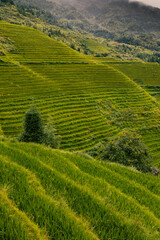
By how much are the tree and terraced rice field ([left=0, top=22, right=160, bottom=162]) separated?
28.9 feet

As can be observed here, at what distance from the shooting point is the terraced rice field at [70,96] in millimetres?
29219

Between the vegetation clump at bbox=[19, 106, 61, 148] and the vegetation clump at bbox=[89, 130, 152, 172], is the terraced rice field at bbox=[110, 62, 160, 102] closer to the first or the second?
the vegetation clump at bbox=[89, 130, 152, 172]

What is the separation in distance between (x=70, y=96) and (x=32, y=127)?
22.4 m

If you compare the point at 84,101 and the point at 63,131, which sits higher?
the point at 84,101

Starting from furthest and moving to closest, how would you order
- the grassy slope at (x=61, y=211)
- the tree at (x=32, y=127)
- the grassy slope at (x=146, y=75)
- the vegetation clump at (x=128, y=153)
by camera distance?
the grassy slope at (x=146, y=75), the vegetation clump at (x=128, y=153), the tree at (x=32, y=127), the grassy slope at (x=61, y=211)

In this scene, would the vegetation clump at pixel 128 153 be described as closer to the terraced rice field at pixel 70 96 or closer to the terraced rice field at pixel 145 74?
the terraced rice field at pixel 70 96

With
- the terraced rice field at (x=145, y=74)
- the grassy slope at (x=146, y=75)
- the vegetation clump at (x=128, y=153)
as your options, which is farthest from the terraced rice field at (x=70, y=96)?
the terraced rice field at (x=145, y=74)

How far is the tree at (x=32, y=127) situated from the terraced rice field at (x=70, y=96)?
28.9ft

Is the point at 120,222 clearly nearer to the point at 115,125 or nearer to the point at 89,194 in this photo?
the point at 89,194

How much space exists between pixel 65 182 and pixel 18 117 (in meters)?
26.3

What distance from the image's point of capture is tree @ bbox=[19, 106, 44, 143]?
1706cm

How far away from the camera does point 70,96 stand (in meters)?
38.2

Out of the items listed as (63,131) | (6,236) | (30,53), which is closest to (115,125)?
(63,131)

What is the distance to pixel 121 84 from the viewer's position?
51031mm
